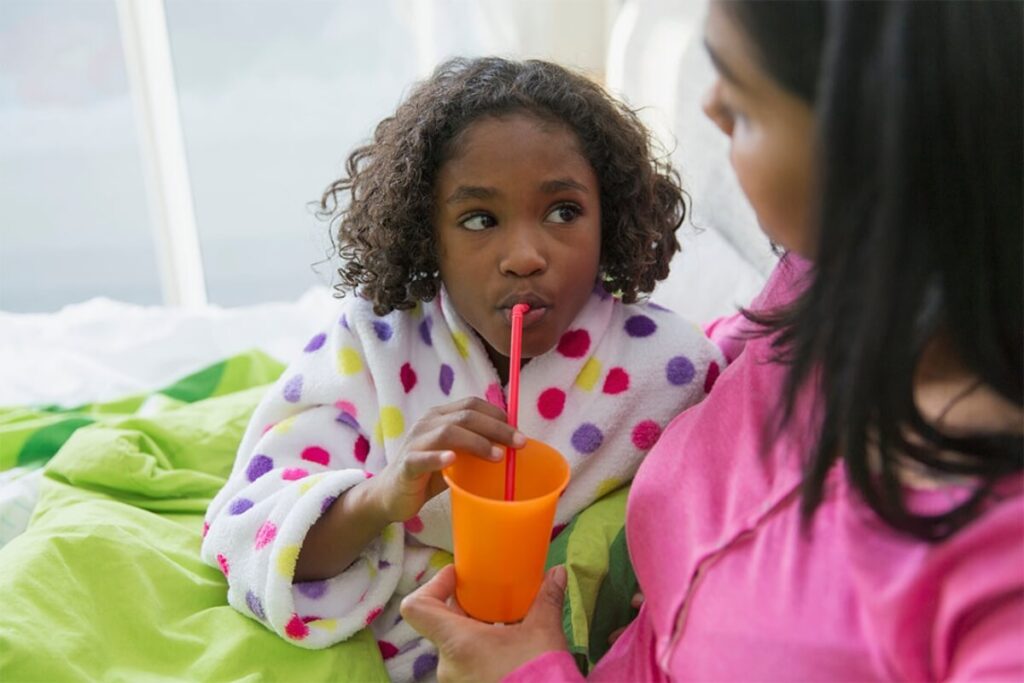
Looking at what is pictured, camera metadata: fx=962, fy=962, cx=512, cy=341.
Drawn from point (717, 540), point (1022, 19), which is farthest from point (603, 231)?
point (1022, 19)

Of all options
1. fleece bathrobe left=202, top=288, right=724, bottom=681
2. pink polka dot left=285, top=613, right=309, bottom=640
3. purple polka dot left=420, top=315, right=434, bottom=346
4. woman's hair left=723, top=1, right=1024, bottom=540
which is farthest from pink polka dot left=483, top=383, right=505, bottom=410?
woman's hair left=723, top=1, right=1024, bottom=540

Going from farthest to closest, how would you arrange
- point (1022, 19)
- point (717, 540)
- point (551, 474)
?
point (551, 474), point (717, 540), point (1022, 19)

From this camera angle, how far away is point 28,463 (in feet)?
4.91

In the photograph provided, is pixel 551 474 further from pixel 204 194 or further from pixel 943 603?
pixel 204 194

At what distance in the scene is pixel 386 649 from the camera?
1.12 meters

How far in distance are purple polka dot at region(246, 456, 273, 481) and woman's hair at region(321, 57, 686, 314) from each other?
0.74ft

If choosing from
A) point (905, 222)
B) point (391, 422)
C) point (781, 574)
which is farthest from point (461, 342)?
point (905, 222)

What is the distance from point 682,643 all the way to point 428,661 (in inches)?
16.0

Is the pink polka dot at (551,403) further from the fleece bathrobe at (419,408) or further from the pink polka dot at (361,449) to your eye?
the pink polka dot at (361,449)

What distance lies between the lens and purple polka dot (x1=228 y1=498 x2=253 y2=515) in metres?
1.08

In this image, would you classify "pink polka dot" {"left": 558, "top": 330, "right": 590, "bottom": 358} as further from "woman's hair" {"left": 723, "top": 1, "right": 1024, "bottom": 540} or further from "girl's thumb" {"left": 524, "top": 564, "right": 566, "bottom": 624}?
"woman's hair" {"left": 723, "top": 1, "right": 1024, "bottom": 540}

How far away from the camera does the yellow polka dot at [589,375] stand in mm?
1165

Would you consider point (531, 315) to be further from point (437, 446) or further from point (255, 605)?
point (255, 605)

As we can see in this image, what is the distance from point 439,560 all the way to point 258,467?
0.24m
